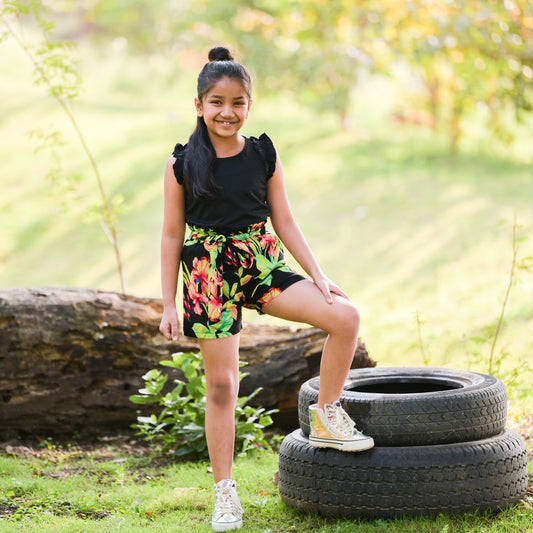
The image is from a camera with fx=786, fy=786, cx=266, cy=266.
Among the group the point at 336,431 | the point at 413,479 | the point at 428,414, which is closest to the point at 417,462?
the point at 413,479

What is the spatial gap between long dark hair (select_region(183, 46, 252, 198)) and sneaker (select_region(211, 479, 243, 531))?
48.6 inches

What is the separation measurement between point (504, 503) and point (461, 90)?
1110 cm

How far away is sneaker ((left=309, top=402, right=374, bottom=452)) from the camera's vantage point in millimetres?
3236

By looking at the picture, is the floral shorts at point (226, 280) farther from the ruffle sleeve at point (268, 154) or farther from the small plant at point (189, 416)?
the small plant at point (189, 416)

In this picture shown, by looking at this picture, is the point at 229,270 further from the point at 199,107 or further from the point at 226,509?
the point at 226,509

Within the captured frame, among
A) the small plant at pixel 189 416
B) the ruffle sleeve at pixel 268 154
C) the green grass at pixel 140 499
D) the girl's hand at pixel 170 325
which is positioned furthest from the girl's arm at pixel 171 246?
the small plant at pixel 189 416

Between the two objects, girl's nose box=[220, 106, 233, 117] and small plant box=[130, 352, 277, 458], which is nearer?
girl's nose box=[220, 106, 233, 117]

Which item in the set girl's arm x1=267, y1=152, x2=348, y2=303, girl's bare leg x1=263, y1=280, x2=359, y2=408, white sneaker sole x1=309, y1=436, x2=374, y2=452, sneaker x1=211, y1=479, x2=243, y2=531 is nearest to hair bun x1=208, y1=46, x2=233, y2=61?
girl's arm x1=267, y1=152, x2=348, y2=303

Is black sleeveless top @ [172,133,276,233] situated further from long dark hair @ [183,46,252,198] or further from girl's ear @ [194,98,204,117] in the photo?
girl's ear @ [194,98,204,117]

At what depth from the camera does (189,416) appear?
4.61 m

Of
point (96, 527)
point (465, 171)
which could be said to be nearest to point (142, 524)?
point (96, 527)

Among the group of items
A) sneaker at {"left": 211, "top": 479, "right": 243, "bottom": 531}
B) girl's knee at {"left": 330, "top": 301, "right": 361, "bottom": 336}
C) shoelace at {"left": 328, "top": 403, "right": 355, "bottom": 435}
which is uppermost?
girl's knee at {"left": 330, "top": 301, "right": 361, "bottom": 336}

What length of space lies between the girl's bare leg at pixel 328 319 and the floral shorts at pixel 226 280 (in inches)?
2.2

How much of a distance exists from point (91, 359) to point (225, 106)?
225cm
